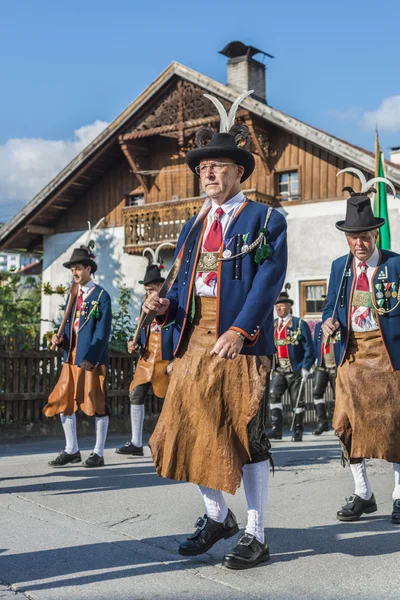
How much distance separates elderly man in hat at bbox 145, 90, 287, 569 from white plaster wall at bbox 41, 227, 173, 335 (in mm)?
21245

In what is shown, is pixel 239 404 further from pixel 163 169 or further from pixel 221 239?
pixel 163 169

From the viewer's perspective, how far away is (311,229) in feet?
77.3

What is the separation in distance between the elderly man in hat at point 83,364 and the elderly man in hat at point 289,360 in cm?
411

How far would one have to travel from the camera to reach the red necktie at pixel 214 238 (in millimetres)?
4742

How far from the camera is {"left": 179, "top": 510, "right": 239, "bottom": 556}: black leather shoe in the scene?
180 inches

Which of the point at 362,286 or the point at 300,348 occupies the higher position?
the point at 362,286

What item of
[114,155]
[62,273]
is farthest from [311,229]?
[62,273]

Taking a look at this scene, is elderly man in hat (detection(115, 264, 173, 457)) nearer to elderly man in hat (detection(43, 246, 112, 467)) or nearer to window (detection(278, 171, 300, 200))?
elderly man in hat (detection(43, 246, 112, 467))

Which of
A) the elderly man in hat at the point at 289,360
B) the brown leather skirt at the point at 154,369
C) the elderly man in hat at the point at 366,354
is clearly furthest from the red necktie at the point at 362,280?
the elderly man in hat at the point at 289,360

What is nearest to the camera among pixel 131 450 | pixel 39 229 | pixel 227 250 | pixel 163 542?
pixel 227 250

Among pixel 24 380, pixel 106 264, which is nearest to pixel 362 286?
pixel 24 380

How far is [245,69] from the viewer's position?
1048 inches

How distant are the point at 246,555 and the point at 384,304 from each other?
2.17 meters

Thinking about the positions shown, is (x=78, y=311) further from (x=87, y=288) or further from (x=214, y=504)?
(x=214, y=504)
